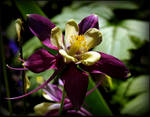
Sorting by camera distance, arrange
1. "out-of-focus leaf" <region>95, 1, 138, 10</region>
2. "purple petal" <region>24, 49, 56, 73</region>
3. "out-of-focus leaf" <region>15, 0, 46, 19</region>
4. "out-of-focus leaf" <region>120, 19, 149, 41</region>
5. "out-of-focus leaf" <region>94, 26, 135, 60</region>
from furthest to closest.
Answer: "out-of-focus leaf" <region>95, 1, 138, 10</region>, "out-of-focus leaf" <region>120, 19, 149, 41</region>, "out-of-focus leaf" <region>94, 26, 135, 60</region>, "out-of-focus leaf" <region>15, 0, 46, 19</region>, "purple petal" <region>24, 49, 56, 73</region>

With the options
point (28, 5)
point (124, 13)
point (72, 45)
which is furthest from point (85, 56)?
point (124, 13)

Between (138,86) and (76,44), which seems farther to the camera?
(138,86)

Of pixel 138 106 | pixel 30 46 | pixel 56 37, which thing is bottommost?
pixel 138 106

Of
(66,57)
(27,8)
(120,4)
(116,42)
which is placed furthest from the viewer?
(120,4)

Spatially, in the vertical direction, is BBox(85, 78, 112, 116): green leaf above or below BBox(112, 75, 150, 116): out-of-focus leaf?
above

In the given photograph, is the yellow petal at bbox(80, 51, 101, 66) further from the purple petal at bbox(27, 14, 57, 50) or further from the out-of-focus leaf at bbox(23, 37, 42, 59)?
the out-of-focus leaf at bbox(23, 37, 42, 59)

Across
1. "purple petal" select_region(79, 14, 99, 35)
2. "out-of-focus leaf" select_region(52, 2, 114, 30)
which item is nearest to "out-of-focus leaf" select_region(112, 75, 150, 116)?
"out-of-focus leaf" select_region(52, 2, 114, 30)

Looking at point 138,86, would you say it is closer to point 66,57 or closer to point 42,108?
point 42,108

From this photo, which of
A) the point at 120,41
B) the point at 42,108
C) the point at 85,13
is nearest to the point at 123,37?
the point at 120,41
